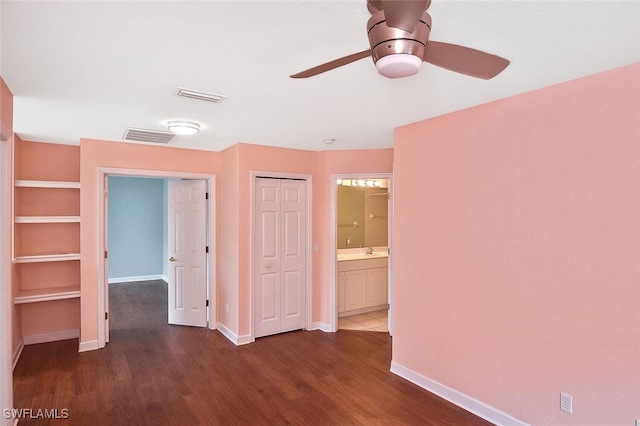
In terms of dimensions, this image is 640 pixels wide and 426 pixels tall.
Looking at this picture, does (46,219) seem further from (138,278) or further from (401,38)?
(138,278)

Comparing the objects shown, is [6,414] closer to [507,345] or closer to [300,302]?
[300,302]

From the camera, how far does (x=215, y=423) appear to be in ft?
8.91

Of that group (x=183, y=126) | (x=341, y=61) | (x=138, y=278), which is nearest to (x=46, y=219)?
(x=183, y=126)

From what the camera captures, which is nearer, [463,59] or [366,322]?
[463,59]

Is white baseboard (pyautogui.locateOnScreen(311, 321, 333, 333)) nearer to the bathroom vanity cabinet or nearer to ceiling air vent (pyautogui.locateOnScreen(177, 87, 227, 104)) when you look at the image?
the bathroom vanity cabinet

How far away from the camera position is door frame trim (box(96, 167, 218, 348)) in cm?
411

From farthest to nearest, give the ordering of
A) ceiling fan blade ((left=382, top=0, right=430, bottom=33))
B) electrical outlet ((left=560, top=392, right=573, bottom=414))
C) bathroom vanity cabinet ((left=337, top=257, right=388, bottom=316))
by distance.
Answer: bathroom vanity cabinet ((left=337, top=257, right=388, bottom=316)) < electrical outlet ((left=560, top=392, right=573, bottom=414)) < ceiling fan blade ((left=382, top=0, right=430, bottom=33))

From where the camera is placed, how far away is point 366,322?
525 cm

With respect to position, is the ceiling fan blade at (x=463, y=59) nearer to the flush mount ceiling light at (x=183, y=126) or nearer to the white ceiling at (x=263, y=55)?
the white ceiling at (x=263, y=55)

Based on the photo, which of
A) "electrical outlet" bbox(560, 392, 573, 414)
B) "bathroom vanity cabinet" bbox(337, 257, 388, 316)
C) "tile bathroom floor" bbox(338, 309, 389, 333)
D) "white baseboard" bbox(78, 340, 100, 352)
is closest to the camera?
"electrical outlet" bbox(560, 392, 573, 414)

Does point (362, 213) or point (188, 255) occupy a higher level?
point (362, 213)

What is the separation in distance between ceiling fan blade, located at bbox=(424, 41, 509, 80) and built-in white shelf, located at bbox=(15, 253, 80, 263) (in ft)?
14.1

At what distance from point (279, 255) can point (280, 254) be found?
0.06 feet

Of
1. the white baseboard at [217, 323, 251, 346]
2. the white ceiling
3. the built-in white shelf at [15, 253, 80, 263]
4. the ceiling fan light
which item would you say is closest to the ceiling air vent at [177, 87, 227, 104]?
the white ceiling
